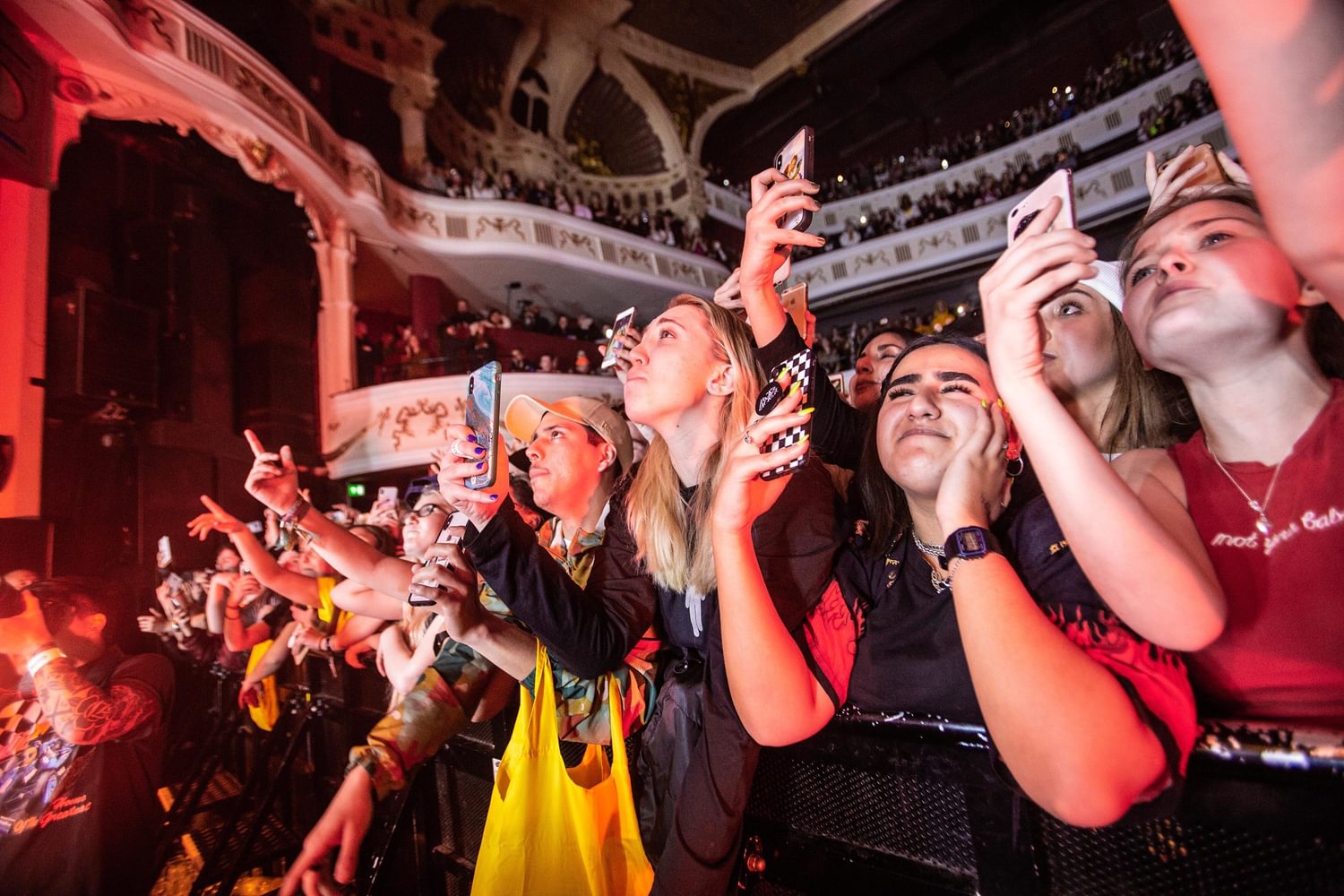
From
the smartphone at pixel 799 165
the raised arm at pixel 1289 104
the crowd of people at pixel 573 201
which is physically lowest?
the raised arm at pixel 1289 104

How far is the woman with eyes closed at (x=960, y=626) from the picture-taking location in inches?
30.0

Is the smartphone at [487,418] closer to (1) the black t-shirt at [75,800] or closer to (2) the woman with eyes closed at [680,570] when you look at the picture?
(2) the woman with eyes closed at [680,570]

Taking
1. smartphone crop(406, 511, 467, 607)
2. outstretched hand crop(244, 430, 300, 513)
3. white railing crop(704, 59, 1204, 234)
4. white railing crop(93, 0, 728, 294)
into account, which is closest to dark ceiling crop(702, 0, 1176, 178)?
white railing crop(704, 59, 1204, 234)

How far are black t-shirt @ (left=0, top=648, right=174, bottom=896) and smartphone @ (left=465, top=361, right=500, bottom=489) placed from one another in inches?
105

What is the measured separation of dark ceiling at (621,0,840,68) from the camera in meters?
14.8

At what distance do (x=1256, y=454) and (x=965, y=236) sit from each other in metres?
14.1

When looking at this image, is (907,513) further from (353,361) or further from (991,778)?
(353,361)

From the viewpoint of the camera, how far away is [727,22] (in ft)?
50.2

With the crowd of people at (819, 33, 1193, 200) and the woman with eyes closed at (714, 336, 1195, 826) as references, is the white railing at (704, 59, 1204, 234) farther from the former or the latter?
the woman with eyes closed at (714, 336, 1195, 826)

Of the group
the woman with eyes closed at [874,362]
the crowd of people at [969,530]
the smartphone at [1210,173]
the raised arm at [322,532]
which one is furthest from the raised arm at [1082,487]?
the raised arm at [322,532]

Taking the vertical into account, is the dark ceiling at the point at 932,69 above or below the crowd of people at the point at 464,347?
above

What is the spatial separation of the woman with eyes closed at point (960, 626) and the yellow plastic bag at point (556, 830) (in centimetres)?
65

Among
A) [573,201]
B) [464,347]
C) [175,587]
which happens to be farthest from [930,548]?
[573,201]

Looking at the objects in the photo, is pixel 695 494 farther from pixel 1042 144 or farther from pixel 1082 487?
pixel 1042 144
